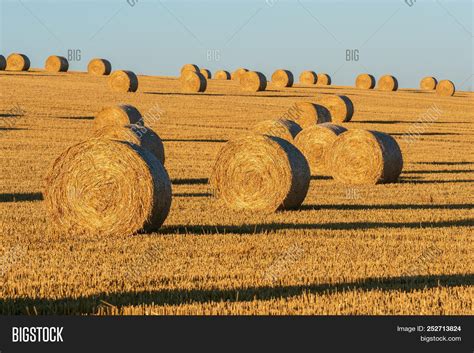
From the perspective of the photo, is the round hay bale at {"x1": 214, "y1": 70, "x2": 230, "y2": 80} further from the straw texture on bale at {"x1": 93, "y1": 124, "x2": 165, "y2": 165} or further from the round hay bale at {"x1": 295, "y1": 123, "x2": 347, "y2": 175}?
the straw texture on bale at {"x1": 93, "y1": 124, "x2": 165, "y2": 165}

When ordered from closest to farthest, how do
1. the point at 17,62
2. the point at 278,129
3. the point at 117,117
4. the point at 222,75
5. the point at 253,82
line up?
1. the point at 278,129
2. the point at 117,117
3. the point at 253,82
4. the point at 17,62
5. the point at 222,75

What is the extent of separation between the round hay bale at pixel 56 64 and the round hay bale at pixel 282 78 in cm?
1534

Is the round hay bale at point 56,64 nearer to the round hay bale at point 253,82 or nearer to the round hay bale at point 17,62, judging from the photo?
the round hay bale at point 17,62

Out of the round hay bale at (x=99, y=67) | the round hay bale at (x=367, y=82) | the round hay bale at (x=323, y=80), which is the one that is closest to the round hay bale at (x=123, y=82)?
the round hay bale at (x=99, y=67)

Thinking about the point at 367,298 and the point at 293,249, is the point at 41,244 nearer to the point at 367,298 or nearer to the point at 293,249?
the point at 293,249

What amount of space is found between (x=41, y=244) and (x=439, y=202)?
29.1 feet

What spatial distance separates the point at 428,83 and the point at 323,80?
8.87 metres

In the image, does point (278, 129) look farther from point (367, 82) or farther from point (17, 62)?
point (367, 82)

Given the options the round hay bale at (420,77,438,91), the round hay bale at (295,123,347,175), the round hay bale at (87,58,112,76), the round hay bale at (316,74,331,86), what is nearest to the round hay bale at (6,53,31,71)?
the round hay bale at (87,58,112,76)

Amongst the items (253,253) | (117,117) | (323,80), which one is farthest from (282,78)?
(253,253)

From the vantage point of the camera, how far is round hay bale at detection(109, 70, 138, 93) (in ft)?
161

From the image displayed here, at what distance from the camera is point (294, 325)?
286 inches

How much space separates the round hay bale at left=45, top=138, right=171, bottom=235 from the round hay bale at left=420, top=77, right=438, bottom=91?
65.2 metres

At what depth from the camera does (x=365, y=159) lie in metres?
21.8
